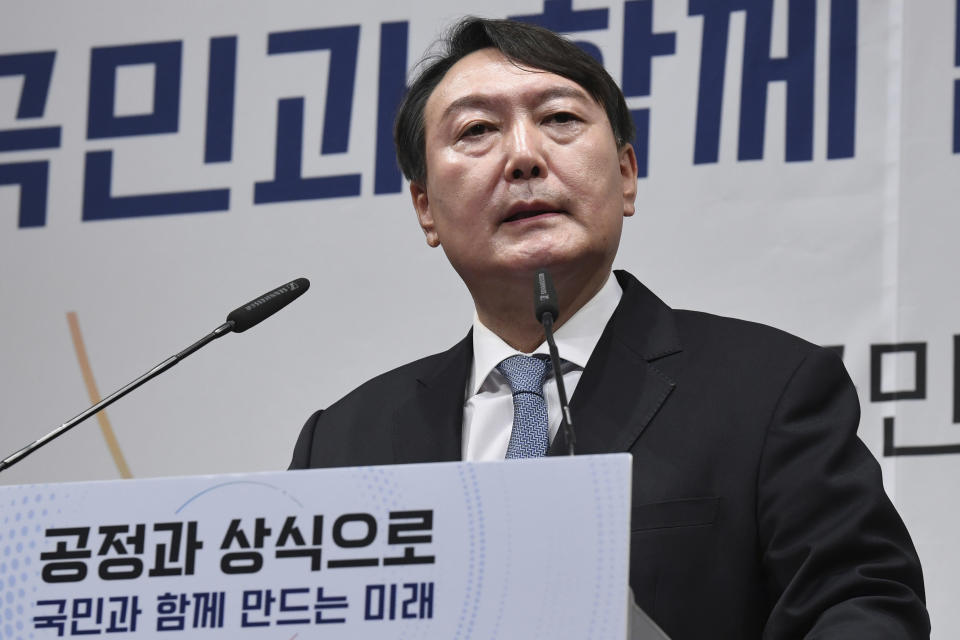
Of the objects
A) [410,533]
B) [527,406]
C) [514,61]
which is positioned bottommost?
[410,533]

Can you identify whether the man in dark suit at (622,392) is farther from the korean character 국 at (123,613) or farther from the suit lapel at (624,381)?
the korean character 국 at (123,613)

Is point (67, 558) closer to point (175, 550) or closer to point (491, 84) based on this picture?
point (175, 550)

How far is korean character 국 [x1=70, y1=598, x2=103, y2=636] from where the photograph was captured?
4.40 ft

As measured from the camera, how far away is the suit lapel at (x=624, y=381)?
1.90m

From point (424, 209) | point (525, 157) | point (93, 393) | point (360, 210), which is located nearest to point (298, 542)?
point (525, 157)

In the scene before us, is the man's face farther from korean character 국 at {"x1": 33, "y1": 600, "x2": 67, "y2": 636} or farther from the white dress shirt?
korean character 국 at {"x1": 33, "y1": 600, "x2": 67, "y2": 636}

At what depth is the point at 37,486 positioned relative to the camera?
1407 mm

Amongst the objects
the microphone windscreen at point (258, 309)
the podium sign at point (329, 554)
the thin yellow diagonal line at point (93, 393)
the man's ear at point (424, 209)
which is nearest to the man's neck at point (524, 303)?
the man's ear at point (424, 209)

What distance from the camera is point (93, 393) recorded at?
3172mm

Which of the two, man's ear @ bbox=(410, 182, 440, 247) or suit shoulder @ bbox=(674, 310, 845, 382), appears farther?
man's ear @ bbox=(410, 182, 440, 247)

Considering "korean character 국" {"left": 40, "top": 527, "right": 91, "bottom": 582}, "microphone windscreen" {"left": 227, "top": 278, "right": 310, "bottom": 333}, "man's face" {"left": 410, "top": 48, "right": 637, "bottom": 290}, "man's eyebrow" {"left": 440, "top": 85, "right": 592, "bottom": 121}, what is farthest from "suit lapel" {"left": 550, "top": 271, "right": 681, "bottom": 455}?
"korean character 국" {"left": 40, "top": 527, "right": 91, "bottom": 582}

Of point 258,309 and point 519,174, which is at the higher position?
point 519,174

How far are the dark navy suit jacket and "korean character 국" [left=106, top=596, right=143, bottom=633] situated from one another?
670 millimetres

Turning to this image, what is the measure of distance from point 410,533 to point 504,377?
85 cm
